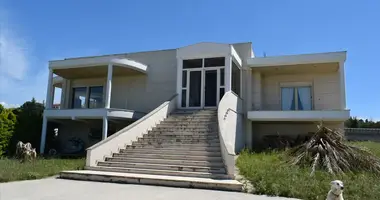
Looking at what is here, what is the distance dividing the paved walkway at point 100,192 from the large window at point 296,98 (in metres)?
10.2

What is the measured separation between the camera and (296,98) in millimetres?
15898

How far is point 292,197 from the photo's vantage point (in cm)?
651

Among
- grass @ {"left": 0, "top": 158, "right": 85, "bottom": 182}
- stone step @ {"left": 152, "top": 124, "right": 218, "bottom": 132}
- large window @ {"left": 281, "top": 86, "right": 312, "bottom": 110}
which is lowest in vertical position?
grass @ {"left": 0, "top": 158, "right": 85, "bottom": 182}

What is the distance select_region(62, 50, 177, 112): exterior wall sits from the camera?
17.0 m

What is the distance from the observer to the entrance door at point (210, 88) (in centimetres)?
1462

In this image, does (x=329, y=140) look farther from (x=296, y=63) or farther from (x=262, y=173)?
(x=296, y=63)

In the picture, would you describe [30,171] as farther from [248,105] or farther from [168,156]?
[248,105]

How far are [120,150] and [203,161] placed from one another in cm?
341

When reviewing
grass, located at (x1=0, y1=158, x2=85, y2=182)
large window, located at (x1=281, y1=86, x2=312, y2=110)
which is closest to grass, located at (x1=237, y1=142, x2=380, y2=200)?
grass, located at (x1=0, y1=158, x2=85, y2=182)

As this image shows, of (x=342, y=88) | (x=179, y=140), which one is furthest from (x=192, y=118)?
(x=342, y=88)

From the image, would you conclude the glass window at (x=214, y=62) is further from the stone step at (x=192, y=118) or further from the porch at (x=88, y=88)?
the porch at (x=88, y=88)

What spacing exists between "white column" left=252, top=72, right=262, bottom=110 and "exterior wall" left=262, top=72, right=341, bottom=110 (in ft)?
1.69

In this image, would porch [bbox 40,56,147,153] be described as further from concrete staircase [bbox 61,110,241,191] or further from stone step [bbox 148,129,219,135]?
concrete staircase [bbox 61,110,241,191]

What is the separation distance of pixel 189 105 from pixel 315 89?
6.62 m
